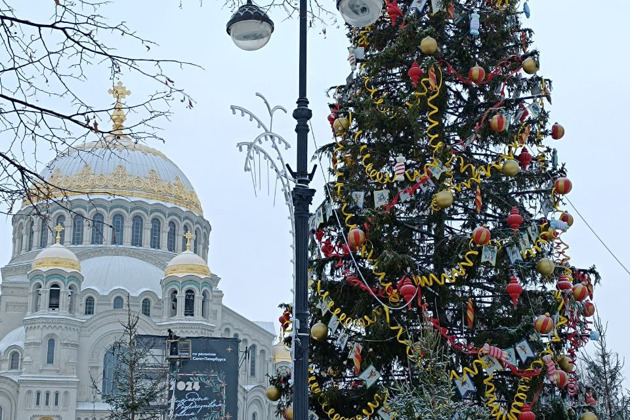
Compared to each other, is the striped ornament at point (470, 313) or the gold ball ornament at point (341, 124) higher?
the gold ball ornament at point (341, 124)

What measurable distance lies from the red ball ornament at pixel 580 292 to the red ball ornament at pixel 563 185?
1.33 m

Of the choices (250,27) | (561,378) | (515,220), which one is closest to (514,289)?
(515,220)

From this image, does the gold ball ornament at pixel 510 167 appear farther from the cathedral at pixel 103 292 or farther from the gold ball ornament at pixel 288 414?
the cathedral at pixel 103 292

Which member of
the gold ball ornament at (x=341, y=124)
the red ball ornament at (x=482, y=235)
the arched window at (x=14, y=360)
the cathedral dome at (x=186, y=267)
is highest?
the cathedral dome at (x=186, y=267)

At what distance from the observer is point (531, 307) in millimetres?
12203

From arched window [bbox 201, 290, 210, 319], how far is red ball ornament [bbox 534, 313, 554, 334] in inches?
1593

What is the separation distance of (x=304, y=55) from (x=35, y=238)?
51.6 m

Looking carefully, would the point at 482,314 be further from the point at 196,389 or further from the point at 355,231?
the point at 196,389

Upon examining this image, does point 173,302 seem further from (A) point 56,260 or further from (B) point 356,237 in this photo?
(B) point 356,237

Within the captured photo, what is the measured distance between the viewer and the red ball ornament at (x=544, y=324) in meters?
11.2

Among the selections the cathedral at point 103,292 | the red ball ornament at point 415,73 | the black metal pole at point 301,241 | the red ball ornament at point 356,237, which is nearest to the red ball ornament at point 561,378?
the red ball ornament at point 356,237

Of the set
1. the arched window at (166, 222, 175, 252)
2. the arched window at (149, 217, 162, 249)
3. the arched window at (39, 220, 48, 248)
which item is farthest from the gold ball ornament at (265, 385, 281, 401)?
the arched window at (39, 220, 48, 248)

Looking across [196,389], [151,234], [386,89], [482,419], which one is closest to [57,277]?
[151,234]

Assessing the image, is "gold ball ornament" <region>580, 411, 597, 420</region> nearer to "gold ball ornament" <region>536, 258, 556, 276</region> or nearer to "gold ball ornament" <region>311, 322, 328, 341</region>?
"gold ball ornament" <region>536, 258, 556, 276</region>
